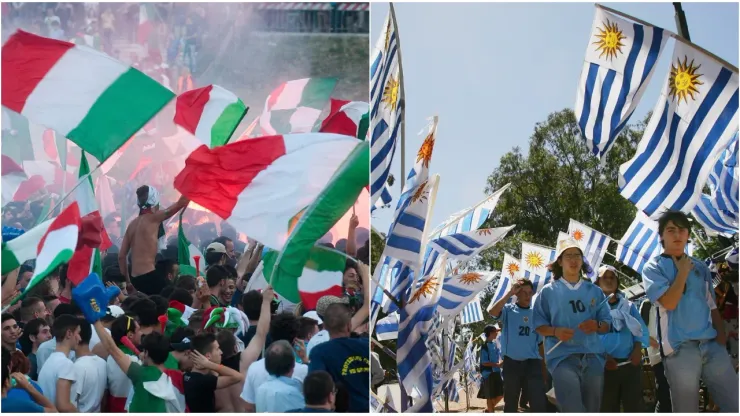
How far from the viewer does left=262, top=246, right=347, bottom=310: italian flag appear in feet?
20.1

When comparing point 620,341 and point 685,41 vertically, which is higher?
point 685,41

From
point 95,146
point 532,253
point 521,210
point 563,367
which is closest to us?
point 563,367

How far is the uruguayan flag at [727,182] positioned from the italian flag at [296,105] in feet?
10.1

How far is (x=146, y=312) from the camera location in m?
5.68

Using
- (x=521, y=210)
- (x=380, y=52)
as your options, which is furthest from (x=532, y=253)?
(x=521, y=210)

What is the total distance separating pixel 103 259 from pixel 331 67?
118 inches

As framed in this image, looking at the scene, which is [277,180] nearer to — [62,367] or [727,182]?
[62,367]

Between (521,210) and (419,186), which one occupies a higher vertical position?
(419,186)

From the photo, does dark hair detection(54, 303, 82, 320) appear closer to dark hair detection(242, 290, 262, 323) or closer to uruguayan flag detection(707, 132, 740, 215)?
dark hair detection(242, 290, 262, 323)

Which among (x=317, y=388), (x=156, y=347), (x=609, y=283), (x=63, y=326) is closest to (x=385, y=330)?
(x=609, y=283)

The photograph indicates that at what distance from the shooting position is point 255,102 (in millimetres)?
7738

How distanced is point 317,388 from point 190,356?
3.50ft

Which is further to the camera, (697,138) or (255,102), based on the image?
(255,102)

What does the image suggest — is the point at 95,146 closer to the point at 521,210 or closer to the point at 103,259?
the point at 103,259
